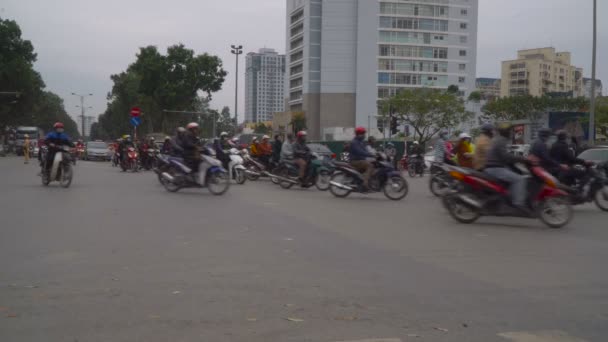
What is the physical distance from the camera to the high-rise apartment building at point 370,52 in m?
87.1

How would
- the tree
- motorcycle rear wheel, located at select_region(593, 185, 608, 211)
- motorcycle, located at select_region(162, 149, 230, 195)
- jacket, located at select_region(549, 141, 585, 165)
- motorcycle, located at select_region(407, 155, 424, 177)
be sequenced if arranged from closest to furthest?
jacket, located at select_region(549, 141, 585, 165) < motorcycle rear wheel, located at select_region(593, 185, 608, 211) < motorcycle, located at select_region(162, 149, 230, 195) < motorcycle, located at select_region(407, 155, 424, 177) < the tree

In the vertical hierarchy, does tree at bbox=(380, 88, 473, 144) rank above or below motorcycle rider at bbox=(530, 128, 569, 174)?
above

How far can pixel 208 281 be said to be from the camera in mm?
5586

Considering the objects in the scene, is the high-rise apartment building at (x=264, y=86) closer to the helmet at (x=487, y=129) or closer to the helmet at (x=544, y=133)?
the helmet at (x=544, y=133)

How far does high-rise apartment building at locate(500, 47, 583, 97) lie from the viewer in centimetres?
14038

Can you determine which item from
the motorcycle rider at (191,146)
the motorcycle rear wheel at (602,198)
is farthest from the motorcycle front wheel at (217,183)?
the motorcycle rear wheel at (602,198)

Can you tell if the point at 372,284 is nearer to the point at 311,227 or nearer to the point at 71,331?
the point at 71,331

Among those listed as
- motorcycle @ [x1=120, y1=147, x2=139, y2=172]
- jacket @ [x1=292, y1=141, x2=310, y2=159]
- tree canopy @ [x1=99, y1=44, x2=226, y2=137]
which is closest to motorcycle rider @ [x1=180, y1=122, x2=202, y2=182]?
jacket @ [x1=292, y1=141, x2=310, y2=159]

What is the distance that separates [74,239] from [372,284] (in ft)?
13.9

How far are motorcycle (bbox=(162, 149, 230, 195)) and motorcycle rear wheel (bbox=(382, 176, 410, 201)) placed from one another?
12.7 ft

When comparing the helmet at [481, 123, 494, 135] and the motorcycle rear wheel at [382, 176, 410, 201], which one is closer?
the helmet at [481, 123, 494, 135]

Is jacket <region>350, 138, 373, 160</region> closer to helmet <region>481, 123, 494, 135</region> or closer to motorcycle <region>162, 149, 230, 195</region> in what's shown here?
motorcycle <region>162, 149, 230, 195</region>

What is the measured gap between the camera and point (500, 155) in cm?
963

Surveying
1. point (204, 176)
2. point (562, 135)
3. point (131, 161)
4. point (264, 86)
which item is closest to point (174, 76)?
point (131, 161)
